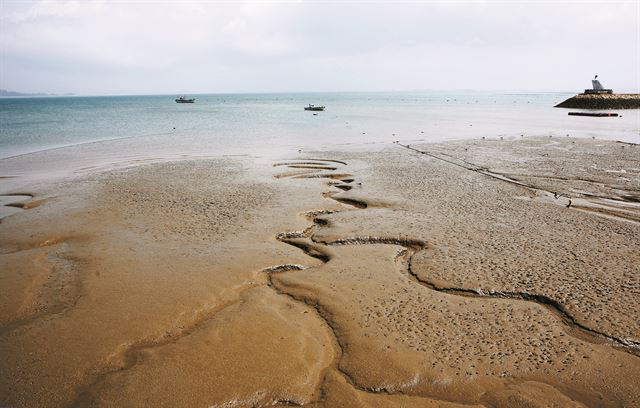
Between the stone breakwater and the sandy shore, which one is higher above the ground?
the stone breakwater

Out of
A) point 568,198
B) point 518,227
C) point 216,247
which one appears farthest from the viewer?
point 568,198

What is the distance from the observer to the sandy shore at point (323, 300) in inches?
155

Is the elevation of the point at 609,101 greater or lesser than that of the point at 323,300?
greater

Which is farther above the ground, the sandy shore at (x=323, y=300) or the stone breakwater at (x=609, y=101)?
the stone breakwater at (x=609, y=101)

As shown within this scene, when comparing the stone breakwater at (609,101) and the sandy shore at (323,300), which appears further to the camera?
the stone breakwater at (609,101)

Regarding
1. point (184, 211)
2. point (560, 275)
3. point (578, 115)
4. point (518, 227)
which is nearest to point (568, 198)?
point (518, 227)

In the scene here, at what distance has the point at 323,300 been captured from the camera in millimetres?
5461

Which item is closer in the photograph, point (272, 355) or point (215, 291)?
point (272, 355)

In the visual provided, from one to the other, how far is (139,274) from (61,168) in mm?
13585

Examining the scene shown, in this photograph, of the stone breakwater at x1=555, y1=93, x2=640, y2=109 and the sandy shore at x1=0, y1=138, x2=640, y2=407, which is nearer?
the sandy shore at x1=0, y1=138, x2=640, y2=407

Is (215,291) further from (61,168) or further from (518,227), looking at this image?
(61,168)

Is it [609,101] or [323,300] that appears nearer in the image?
[323,300]

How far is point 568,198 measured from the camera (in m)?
10.7

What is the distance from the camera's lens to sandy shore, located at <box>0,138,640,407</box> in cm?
393
